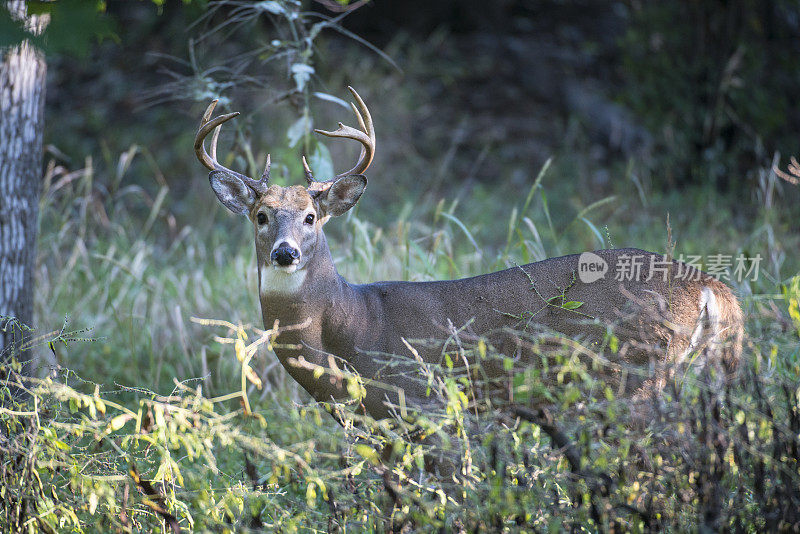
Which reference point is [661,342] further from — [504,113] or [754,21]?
[504,113]

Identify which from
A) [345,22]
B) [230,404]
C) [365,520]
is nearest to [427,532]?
[365,520]

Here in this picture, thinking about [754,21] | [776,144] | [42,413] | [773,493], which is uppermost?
[754,21]

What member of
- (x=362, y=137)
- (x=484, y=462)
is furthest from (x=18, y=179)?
(x=484, y=462)

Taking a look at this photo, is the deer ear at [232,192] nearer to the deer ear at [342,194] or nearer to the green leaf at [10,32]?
the deer ear at [342,194]

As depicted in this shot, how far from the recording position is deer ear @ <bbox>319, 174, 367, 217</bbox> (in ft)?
13.0

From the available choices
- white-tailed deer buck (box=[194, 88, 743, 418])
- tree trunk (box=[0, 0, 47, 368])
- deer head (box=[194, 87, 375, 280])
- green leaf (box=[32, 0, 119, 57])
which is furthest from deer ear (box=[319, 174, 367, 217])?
green leaf (box=[32, 0, 119, 57])

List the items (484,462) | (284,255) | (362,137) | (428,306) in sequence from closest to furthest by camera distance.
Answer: (484,462)
(284,255)
(428,306)
(362,137)

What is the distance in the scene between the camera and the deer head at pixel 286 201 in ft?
11.9

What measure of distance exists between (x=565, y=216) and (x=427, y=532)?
19.6 ft

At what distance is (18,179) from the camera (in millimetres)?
4168

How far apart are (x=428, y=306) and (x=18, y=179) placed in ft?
6.97

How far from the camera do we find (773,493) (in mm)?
2457

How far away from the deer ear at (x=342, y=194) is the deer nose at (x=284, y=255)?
21.4 inches

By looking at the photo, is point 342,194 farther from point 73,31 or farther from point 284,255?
point 73,31
